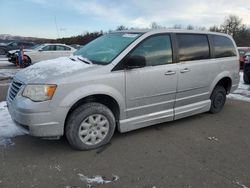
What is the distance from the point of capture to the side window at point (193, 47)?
5238 millimetres

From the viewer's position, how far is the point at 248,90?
9039mm

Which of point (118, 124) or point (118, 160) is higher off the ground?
point (118, 124)

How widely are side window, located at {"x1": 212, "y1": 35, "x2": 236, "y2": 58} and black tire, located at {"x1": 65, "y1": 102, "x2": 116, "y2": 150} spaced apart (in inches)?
112

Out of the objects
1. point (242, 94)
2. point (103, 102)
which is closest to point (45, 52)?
point (242, 94)

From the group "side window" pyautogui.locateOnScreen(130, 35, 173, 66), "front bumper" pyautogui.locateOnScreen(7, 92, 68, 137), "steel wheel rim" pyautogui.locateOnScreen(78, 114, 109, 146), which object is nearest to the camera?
"front bumper" pyautogui.locateOnScreen(7, 92, 68, 137)

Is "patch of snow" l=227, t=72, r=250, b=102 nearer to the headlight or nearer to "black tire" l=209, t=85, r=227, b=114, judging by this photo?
"black tire" l=209, t=85, r=227, b=114

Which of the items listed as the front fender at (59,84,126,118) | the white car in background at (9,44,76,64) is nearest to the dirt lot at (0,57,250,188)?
the front fender at (59,84,126,118)

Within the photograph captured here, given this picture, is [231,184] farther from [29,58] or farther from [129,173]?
[29,58]

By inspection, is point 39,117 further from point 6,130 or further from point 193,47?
point 193,47

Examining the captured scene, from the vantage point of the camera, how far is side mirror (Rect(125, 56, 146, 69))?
14.5 feet

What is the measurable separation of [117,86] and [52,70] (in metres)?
0.98

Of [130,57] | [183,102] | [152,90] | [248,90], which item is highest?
[130,57]

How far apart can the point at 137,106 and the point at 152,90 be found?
37 cm

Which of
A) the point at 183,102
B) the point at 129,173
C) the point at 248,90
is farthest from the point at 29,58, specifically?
the point at 129,173
